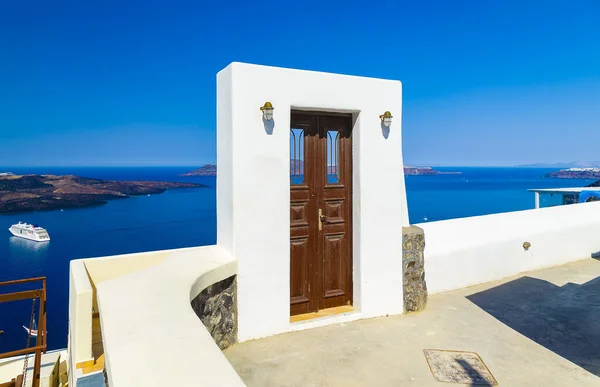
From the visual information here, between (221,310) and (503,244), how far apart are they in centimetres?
448

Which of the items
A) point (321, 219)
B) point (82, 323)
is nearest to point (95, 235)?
point (321, 219)

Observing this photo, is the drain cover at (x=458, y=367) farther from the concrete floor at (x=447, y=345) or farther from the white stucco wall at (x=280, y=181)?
the white stucco wall at (x=280, y=181)

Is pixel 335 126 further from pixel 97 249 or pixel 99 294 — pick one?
pixel 97 249

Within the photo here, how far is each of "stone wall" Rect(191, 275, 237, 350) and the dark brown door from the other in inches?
26.9

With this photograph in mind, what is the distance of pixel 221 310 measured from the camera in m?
3.52

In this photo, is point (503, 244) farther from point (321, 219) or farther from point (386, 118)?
point (321, 219)

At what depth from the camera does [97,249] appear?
57.3 metres

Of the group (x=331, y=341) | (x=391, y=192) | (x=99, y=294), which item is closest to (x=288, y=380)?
(x=331, y=341)

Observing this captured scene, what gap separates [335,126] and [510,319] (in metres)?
2.87

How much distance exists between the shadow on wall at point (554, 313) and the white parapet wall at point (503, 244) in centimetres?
34

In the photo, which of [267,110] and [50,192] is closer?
[267,110]

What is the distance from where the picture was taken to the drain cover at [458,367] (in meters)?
3.12

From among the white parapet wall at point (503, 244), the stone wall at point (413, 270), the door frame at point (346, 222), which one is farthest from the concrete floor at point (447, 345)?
the white parapet wall at point (503, 244)

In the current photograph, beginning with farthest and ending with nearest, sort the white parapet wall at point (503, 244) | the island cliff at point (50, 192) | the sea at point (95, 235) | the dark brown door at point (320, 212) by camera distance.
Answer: the island cliff at point (50, 192)
the sea at point (95, 235)
the white parapet wall at point (503, 244)
the dark brown door at point (320, 212)
